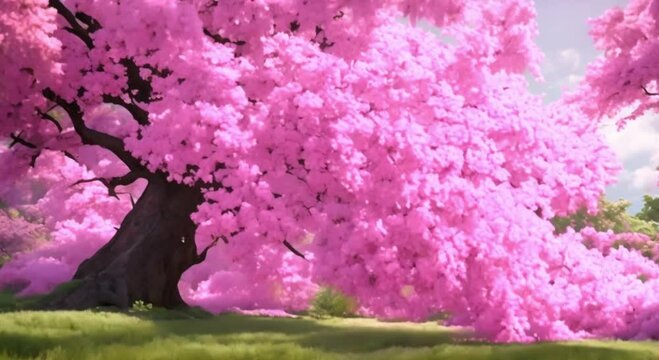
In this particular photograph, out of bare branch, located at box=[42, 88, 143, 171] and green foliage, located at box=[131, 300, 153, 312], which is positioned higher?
bare branch, located at box=[42, 88, 143, 171]

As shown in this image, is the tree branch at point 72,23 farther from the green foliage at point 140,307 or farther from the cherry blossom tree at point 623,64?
the cherry blossom tree at point 623,64

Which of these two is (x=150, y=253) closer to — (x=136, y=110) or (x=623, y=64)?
(x=136, y=110)

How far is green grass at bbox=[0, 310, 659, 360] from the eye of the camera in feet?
34.3

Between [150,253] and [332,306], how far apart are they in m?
8.09

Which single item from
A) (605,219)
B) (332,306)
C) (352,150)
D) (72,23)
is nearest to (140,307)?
(72,23)

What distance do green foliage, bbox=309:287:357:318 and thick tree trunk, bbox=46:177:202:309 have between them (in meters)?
6.09

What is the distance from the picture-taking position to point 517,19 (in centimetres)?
1853

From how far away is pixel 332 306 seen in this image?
2612 cm

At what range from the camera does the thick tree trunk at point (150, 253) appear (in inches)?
763

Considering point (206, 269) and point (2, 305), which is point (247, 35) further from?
point (206, 269)

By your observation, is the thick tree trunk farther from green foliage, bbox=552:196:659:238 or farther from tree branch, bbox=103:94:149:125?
green foliage, bbox=552:196:659:238

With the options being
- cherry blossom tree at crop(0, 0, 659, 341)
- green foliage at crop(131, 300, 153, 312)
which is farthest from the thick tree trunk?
green foliage at crop(131, 300, 153, 312)

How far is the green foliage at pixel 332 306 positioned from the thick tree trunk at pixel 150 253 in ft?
20.0

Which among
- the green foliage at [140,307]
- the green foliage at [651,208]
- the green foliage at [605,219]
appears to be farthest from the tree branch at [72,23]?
the green foliage at [651,208]
